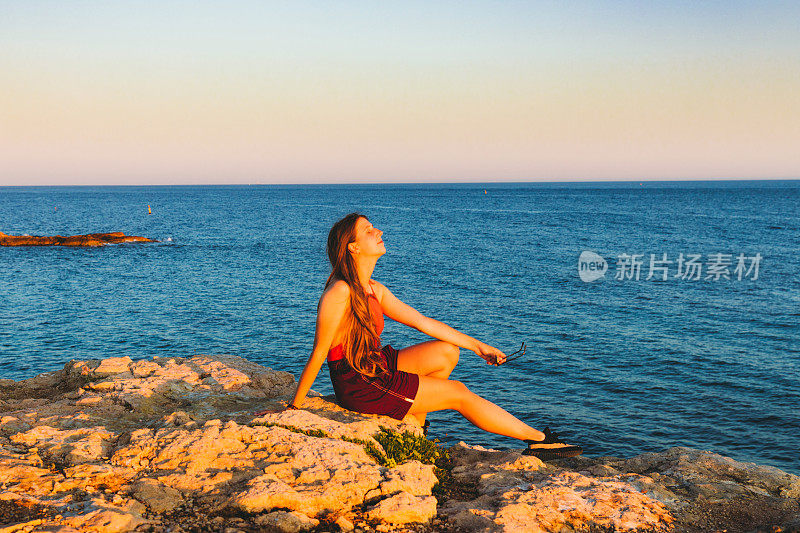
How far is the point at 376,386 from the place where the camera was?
629 cm

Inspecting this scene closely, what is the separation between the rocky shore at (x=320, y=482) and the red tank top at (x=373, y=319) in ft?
2.24

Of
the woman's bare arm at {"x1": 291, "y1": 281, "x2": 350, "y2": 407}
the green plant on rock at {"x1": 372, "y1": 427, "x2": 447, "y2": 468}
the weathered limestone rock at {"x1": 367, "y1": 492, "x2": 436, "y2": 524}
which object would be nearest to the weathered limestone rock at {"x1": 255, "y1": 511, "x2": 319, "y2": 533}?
the weathered limestone rock at {"x1": 367, "y1": 492, "x2": 436, "y2": 524}

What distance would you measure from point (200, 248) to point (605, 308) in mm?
42249

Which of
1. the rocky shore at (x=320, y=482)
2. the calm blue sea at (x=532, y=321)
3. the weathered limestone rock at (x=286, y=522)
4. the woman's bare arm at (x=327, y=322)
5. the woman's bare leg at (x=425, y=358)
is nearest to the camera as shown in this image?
the weathered limestone rock at (x=286, y=522)

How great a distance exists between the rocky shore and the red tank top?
0.68m

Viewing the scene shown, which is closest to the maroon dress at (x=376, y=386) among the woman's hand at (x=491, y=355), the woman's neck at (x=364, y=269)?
the woman's neck at (x=364, y=269)

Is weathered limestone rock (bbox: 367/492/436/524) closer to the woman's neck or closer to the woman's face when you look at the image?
the woman's neck

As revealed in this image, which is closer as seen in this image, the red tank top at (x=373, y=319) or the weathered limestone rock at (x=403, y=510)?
the weathered limestone rock at (x=403, y=510)

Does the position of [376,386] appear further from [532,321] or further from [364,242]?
[532,321]

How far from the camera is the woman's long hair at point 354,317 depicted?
625cm

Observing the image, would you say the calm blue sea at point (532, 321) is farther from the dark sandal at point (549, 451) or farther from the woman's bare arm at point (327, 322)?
the woman's bare arm at point (327, 322)

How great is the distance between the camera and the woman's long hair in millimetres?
6246

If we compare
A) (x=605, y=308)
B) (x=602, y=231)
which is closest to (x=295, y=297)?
(x=605, y=308)

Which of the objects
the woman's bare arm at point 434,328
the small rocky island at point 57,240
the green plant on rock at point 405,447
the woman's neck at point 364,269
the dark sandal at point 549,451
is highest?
the woman's neck at point 364,269
